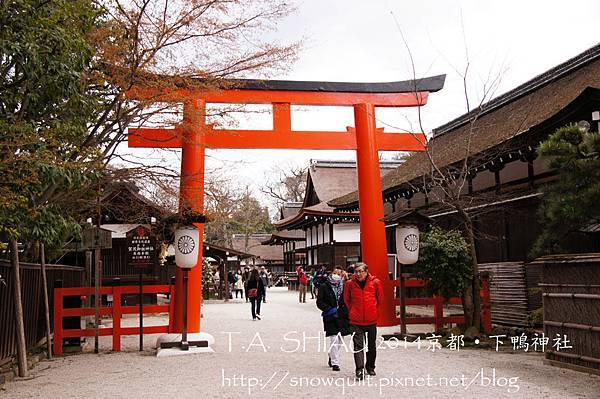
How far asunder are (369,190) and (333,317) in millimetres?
6080

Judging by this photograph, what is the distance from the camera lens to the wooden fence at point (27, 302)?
25.8 ft

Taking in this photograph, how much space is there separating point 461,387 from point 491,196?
258 inches

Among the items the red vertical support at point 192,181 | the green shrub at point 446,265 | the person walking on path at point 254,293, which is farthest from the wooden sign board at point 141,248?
the green shrub at point 446,265

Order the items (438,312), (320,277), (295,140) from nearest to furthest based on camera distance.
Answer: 1. (320,277)
2. (438,312)
3. (295,140)

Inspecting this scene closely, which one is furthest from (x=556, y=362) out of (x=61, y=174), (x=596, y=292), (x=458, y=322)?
(x=61, y=174)

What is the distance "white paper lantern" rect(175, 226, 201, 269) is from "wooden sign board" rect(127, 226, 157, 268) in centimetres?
145

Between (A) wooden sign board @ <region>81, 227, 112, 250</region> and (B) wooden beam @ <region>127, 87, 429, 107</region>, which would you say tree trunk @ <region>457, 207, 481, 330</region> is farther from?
(A) wooden sign board @ <region>81, 227, 112, 250</region>

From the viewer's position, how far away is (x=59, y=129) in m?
6.61

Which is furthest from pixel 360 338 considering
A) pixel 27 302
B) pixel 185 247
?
pixel 27 302

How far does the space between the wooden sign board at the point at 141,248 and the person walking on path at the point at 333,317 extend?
466cm

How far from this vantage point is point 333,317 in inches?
303

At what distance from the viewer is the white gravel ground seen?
20.7 ft

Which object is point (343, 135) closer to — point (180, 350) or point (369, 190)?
point (369, 190)

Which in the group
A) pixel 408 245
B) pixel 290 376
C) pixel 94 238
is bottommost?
pixel 290 376
